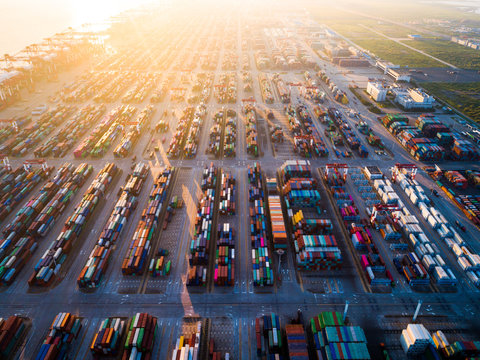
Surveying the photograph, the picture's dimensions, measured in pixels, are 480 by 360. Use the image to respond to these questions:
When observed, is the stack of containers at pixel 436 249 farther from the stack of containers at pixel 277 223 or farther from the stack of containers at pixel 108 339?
the stack of containers at pixel 108 339

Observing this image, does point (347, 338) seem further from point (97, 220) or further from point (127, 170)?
point (127, 170)

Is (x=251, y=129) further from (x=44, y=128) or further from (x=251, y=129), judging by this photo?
(x=44, y=128)

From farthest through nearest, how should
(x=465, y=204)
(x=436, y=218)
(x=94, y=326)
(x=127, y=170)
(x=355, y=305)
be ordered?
(x=127, y=170) → (x=465, y=204) → (x=436, y=218) → (x=355, y=305) → (x=94, y=326)

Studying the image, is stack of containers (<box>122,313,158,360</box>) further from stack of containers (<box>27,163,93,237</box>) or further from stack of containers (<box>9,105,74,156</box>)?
stack of containers (<box>9,105,74,156</box>)

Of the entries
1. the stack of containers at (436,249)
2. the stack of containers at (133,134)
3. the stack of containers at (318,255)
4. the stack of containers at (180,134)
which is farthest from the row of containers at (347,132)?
the stack of containers at (133,134)

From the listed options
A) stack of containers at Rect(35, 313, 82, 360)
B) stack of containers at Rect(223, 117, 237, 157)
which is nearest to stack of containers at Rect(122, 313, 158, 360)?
stack of containers at Rect(35, 313, 82, 360)

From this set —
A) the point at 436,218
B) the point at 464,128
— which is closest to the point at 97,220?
the point at 436,218
